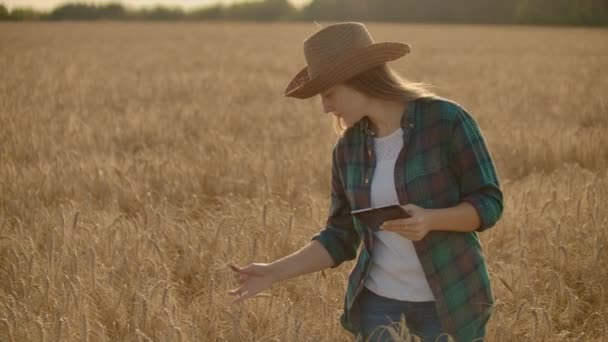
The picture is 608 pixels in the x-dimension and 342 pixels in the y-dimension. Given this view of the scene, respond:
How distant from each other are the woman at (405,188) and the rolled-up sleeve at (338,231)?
0.07 m

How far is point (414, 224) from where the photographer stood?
1.92 m

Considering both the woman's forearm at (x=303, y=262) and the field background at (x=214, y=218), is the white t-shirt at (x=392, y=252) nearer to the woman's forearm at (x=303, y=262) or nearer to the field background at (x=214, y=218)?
the woman's forearm at (x=303, y=262)

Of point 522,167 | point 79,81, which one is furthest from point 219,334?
point 79,81

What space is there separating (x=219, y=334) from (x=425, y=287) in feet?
2.54

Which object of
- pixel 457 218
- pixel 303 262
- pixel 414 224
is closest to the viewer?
pixel 414 224

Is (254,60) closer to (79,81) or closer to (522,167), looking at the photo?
(79,81)

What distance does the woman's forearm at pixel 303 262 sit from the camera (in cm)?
227

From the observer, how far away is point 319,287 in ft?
9.11

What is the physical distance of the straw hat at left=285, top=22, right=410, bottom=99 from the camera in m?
2.12

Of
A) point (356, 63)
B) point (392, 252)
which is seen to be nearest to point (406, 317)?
point (392, 252)

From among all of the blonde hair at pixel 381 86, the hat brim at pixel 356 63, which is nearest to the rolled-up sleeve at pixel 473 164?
the blonde hair at pixel 381 86

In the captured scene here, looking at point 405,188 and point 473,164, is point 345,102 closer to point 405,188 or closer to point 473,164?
point 405,188

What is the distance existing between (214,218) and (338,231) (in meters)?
1.50

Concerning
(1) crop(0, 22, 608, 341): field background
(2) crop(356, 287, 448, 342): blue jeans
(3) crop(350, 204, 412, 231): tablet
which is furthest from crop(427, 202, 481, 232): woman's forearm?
(1) crop(0, 22, 608, 341): field background
